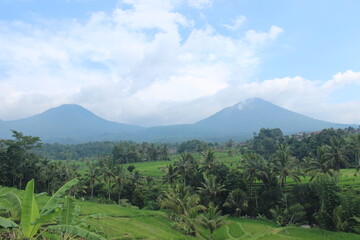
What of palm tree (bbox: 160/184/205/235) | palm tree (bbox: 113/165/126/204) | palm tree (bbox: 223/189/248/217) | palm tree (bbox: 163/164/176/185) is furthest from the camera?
palm tree (bbox: 163/164/176/185)

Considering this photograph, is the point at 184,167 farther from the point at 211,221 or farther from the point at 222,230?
the point at 211,221

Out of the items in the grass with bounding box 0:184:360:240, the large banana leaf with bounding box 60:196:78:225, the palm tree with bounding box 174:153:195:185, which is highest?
the large banana leaf with bounding box 60:196:78:225

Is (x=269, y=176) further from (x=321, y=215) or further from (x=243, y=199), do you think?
(x=321, y=215)

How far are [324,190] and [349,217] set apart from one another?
3047 mm

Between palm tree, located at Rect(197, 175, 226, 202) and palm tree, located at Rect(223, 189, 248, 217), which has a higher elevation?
palm tree, located at Rect(197, 175, 226, 202)

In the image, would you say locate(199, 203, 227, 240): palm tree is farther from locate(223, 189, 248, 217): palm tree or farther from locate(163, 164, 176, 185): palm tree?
locate(163, 164, 176, 185): palm tree

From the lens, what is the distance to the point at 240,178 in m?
35.8

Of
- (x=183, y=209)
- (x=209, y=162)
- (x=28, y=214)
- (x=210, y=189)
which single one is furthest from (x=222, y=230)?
(x=28, y=214)

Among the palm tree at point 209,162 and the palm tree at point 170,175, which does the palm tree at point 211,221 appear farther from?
the palm tree at point 170,175

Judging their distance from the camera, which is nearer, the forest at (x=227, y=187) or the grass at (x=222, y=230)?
the grass at (x=222, y=230)

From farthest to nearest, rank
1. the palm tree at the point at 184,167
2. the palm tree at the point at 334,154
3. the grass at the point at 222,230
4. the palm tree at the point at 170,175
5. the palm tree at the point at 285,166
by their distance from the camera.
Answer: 1. the palm tree at the point at 170,175
2. the palm tree at the point at 184,167
3. the palm tree at the point at 334,154
4. the palm tree at the point at 285,166
5. the grass at the point at 222,230

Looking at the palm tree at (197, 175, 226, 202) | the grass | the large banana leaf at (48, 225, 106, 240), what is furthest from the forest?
the large banana leaf at (48, 225, 106, 240)

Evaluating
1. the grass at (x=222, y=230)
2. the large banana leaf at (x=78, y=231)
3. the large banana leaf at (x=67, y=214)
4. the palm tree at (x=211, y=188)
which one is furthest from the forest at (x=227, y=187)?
the large banana leaf at (x=78, y=231)

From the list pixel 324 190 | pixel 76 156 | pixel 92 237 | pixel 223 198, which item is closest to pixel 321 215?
pixel 324 190
